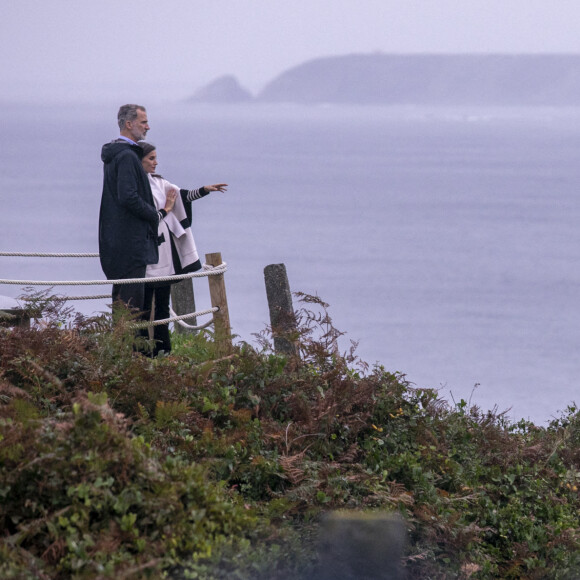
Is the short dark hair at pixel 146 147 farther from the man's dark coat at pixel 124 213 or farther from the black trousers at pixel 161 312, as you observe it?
the black trousers at pixel 161 312

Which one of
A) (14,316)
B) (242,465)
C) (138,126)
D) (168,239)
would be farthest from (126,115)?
(242,465)

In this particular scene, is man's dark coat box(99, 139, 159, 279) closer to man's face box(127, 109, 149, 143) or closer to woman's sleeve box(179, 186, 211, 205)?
man's face box(127, 109, 149, 143)

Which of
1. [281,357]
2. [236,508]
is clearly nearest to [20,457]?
[236,508]

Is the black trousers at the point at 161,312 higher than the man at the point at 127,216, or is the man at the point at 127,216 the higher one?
the man at the point at 127,216

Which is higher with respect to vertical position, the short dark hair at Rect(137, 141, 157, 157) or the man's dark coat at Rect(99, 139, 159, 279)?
the short dark hair at Rect(137, 141, 157, 157)

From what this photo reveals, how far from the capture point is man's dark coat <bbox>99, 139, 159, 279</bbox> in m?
7.76

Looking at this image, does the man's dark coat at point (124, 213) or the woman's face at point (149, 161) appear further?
the woman's face at point (149, 161)

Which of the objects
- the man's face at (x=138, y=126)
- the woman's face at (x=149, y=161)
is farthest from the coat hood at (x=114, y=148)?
the woman's face at (x=149, y=161)

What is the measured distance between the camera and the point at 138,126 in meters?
8.04

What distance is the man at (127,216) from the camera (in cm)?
784

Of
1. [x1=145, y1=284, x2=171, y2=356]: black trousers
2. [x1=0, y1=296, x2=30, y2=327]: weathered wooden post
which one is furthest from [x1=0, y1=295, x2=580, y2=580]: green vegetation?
[x1=145, y1=284, x2=171, y2=356]: black trousers

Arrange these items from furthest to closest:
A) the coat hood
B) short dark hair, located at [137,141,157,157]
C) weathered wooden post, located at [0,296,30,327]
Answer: short dark hair, located at [137,141,157,157] < the coat hood < weathered wooden post, located at [0,296,30,327]

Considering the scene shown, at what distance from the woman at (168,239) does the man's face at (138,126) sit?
0.36 metres

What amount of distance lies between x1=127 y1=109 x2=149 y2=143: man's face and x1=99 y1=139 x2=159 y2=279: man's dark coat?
0.39 feet
